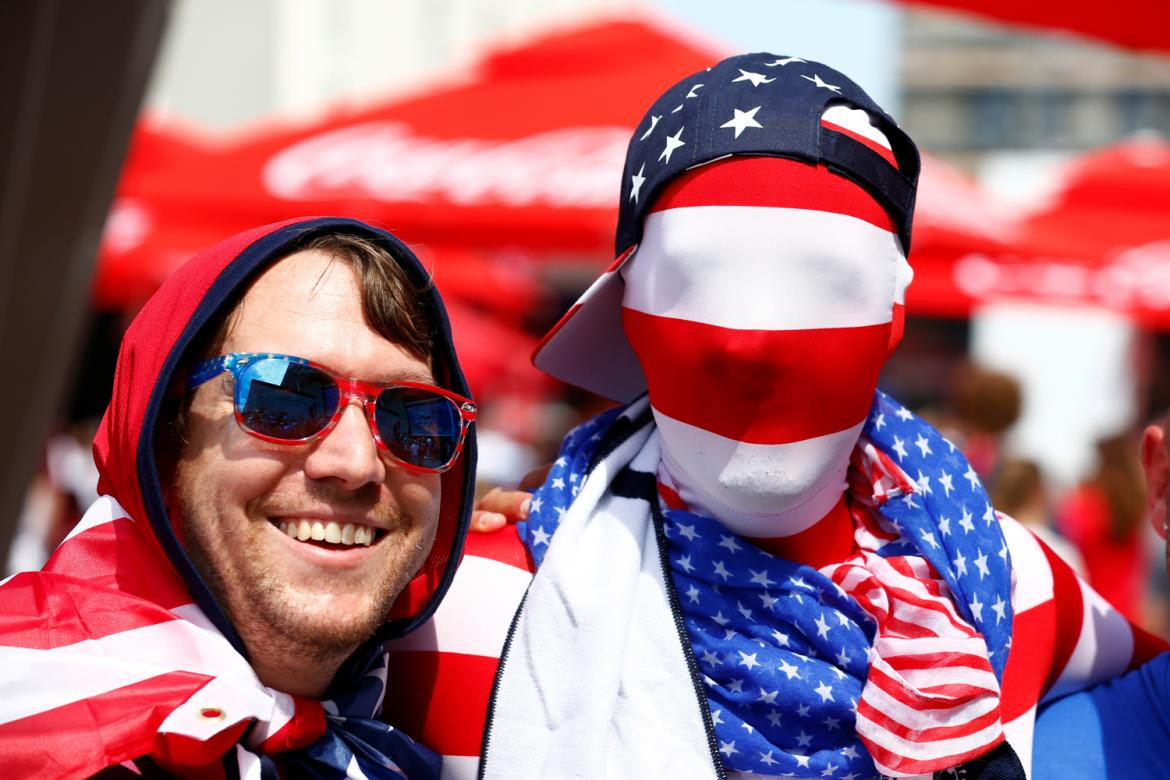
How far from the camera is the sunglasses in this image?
5.73 feet

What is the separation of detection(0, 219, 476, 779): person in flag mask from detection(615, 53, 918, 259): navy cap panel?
1.25ft

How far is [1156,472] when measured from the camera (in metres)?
2.07

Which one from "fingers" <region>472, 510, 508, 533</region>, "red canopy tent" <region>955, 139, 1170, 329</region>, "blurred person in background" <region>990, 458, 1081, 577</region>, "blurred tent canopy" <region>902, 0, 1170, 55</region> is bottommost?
"blurred person in background" <region>990, 458, 1081, 577</region>

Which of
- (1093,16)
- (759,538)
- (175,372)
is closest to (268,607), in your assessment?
(175,372)

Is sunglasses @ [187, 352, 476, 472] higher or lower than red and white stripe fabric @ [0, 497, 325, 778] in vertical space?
higher

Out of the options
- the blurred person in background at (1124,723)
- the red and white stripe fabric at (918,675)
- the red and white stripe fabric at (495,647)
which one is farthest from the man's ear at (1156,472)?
the red and white stripe fabric at (918,675)

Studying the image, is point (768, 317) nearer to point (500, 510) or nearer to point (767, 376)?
point (767, 376)

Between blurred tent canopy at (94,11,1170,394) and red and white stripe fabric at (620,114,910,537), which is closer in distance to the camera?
red and white stripe fabric at (620,114,910,537)

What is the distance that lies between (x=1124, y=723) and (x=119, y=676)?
150 centimetres

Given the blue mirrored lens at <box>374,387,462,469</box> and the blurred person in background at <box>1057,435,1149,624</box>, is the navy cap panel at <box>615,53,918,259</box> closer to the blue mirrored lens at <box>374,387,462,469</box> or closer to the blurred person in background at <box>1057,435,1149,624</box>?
the blue mirrored lens at <box>374,387,462,469</box>

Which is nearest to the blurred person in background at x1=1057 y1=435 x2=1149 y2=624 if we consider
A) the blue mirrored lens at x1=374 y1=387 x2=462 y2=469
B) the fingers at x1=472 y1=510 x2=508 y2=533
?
the fingers at x1=472 y1=510 x2=508 y2=533

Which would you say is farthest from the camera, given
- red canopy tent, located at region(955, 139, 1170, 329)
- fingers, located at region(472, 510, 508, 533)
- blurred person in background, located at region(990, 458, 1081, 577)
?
red canopy tent, located at region(955, 139, 1170, 329)

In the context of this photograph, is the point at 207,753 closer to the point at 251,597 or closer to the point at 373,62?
the point at 251,597

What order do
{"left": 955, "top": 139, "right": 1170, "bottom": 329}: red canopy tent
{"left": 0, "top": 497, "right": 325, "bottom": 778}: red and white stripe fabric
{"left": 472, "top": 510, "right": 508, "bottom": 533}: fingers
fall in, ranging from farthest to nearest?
{"left": 955, "top": 139, "right": 1170, "bottom": 329}: red canopy tent
{"left": 472, "top": 510, "right": 508, "bottom": 533}: fingers
{"left": 0, "top": 497, "right": 325, "bottom": 778}: red and white stripe fabric
